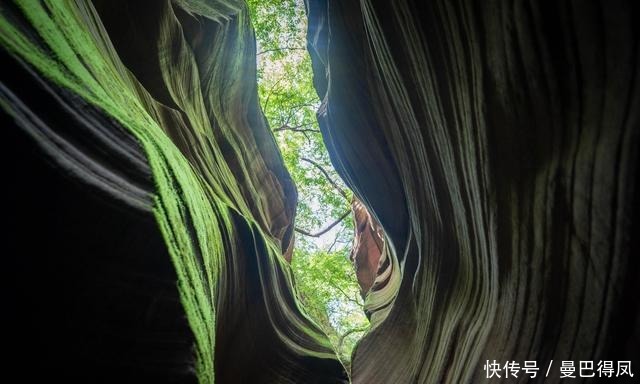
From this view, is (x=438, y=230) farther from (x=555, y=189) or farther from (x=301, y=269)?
(x=301, y=269)

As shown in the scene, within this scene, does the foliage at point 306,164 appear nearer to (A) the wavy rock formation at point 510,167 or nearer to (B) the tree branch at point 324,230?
(B) the tree branch at point 324,230

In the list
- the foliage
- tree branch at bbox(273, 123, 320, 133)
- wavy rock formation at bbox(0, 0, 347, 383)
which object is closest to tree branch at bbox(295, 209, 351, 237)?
the foliage

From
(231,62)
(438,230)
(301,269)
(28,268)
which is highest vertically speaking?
(231,62)

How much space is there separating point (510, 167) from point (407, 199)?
246 centimetres

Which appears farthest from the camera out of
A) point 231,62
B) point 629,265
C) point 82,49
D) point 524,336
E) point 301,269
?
point 301,269

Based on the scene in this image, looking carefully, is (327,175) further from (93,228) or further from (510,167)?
(93,228)

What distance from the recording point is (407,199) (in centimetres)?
468

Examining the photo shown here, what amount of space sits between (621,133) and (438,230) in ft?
7.74

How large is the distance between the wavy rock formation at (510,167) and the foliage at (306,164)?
7556 mm

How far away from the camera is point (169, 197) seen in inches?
58.7

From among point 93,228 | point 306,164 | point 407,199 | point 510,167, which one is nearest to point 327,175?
point 306,164

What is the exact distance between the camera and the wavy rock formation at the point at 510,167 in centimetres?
156

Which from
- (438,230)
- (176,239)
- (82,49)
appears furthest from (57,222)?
(438,230)

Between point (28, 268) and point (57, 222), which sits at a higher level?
point (57, 222)
